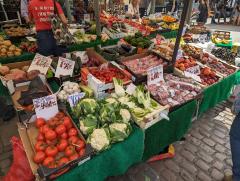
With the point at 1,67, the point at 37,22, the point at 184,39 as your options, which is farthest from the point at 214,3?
the point at 1,67

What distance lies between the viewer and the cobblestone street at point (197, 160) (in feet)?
11.1

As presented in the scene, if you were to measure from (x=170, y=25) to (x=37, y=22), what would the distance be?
4864 mm

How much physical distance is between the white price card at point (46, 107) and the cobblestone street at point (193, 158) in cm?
145

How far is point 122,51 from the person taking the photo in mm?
4773

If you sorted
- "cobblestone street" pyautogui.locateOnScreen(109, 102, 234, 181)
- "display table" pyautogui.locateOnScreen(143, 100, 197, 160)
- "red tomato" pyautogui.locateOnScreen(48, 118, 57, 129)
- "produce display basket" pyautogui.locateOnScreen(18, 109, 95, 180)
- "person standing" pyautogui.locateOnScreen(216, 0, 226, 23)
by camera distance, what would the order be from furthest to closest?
"person standing" pyautogui.locateOnScreen(216, 0, 226, 23) → "cobblestone street" pyautogui.locateOnScreen(109, 102, 234, 181) → "display table" pyautogui.locateOnScreen(143, 100, 197, 160) → "red tomato" pyautogui.locateOnScreen(48, 118, 57, 129) → "produce display basket" pyautogui.locateOnScreen(18, 109, 95, 180)

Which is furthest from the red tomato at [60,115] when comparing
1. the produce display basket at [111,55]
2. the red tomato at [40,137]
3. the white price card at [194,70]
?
the white price card at [194,70]

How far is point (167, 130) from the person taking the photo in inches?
129

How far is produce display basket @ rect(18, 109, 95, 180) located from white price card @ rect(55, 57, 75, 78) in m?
1.04

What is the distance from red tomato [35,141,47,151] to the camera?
2.21 metres

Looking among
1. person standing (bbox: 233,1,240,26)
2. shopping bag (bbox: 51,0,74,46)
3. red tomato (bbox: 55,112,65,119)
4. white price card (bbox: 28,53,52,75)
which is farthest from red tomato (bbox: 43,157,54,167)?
person standing (bbox: 233,1,240,26)

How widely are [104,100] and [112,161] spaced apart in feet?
2.74

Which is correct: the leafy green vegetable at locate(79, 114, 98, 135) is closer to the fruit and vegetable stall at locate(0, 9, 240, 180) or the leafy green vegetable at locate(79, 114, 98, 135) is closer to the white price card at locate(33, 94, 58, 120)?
the fruit and vegetable stall at locate(0, 9, 240, 180)

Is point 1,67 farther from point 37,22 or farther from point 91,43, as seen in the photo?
point 91,43

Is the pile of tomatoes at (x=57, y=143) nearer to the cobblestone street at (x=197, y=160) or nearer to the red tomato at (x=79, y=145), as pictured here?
the red tomato at (x=79, y=145)
